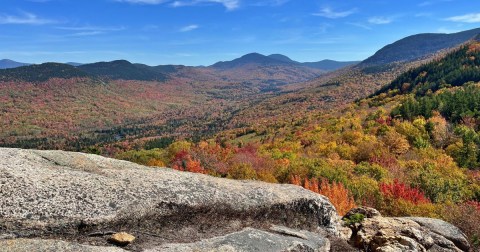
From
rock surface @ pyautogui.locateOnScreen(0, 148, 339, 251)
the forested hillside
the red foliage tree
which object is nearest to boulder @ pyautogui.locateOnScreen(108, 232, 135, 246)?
rock surface @ pyautogui.locateOnScreen(0, 148, 339, 251)

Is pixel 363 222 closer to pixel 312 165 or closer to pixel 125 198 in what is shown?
pixel 125 198

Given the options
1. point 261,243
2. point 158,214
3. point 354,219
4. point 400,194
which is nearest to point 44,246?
point 158,214

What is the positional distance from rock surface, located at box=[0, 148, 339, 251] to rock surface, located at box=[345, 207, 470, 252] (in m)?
1.86

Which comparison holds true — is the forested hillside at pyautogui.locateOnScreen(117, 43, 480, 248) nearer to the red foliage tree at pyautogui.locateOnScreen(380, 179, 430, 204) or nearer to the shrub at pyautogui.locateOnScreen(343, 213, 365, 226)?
the red foliage tree at pyautogui.locateOnScreen(380, 179, 430, 204)

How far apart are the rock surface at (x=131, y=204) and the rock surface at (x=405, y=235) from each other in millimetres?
1863

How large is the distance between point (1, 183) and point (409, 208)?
Answer: 39.0m

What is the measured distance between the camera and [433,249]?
19297 mm

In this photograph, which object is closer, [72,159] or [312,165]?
[72,159]

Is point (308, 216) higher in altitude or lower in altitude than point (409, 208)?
higher

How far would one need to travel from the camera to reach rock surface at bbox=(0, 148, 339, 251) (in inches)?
511

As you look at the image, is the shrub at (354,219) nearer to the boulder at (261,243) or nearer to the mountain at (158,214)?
the mountain at (158,214)

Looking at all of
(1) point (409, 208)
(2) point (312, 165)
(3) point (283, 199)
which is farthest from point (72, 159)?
(2) point (312, 165)

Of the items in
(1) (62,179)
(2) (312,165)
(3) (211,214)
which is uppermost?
(1) (62,179)

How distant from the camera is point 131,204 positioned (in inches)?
575
